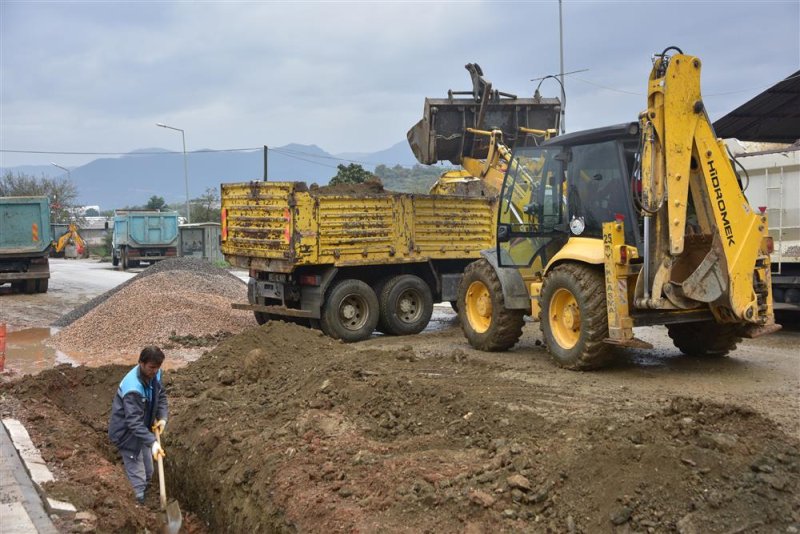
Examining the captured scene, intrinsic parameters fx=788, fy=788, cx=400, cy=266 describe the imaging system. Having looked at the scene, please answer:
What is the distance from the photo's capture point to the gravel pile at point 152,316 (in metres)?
13.3

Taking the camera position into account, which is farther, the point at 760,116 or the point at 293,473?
the point at 760,116

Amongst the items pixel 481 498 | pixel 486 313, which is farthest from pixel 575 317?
pixel 481 498

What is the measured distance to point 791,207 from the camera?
11609 millimetres

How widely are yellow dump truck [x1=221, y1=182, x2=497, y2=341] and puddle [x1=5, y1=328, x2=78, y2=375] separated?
2995 millimetres

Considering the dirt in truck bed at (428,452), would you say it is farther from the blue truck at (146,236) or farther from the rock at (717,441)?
the blue truck at (146,236)

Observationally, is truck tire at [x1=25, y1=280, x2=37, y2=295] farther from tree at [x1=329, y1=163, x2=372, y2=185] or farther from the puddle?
tree at [x1=329, y1=163, x2=372, y2=185]

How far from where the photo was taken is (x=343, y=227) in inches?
474

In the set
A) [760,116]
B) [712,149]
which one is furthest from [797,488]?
[760,116]

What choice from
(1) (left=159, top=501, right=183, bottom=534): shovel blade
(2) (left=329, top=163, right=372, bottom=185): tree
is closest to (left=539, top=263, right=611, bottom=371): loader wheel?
(1) (left=159, top=501, right=183, bottom=534): shovel blade

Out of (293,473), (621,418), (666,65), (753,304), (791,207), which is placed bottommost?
(293,473)

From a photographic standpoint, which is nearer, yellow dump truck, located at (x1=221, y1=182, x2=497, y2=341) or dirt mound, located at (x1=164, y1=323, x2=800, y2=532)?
dirt mound, located at (x1=164, y1=323, x2=800, y2=532)

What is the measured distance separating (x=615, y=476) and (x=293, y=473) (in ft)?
7.97

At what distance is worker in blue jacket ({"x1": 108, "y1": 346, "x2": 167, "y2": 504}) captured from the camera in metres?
6.45

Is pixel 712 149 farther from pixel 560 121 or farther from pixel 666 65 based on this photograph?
pixel 560 121
